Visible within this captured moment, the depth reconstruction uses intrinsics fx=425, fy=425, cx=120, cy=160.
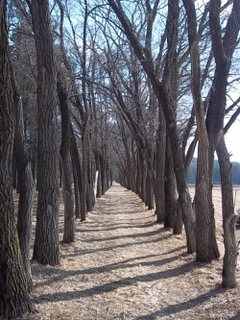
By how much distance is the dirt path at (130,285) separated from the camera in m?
5.55

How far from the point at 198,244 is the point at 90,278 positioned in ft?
7.81

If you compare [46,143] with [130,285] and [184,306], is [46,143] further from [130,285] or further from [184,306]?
[184,306]

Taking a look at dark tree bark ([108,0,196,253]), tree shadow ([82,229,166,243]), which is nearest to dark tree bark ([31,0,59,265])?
dark tree bark ([108,0,196,253])

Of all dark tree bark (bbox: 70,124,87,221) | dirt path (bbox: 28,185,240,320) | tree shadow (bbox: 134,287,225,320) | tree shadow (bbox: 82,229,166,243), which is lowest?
tree shadow (bbox: 134,287,225,320)

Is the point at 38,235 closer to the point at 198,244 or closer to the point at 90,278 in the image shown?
the point at 90,278

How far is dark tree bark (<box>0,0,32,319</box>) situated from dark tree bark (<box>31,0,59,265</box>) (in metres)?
2.70

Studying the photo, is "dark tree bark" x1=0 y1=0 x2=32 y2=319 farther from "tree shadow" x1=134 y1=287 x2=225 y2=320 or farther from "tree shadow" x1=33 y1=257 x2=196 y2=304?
"tree shadow" x1=134 y1=287 x2=225 y2=320

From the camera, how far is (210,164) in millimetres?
8602

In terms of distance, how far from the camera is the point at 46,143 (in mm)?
7840

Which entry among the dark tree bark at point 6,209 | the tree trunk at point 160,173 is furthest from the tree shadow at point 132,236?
the dark tree bark at point 6,209

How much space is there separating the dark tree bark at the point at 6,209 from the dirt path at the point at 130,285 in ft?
1.19

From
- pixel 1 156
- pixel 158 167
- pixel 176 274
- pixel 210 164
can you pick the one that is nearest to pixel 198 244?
pixel 176 274

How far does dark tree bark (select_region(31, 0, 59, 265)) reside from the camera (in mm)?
7578

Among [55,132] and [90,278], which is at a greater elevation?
[55,132]
